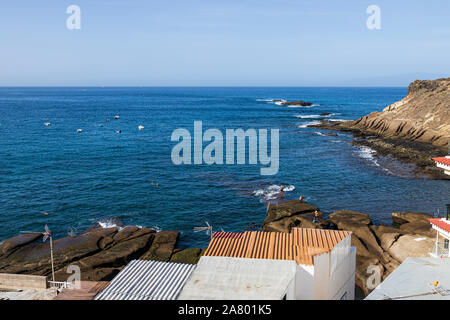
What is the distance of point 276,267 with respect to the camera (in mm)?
14695

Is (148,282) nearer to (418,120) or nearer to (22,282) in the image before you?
(22,282)

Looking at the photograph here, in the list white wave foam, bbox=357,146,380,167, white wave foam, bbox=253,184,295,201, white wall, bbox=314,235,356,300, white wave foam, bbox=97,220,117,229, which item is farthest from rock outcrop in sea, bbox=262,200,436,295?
white wave foam, bbox=357,146,380,167

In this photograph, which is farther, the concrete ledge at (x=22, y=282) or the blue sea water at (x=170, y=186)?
the blue sea water at (x=170, y=186)

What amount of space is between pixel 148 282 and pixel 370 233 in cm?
2051

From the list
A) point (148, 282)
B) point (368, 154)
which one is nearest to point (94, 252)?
point (148, 282)

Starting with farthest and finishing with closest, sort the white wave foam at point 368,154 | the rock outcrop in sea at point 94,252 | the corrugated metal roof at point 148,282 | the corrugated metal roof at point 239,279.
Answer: the white wave foam at point 368,154 < the rock outcrop in sea at point 94,252 < the corrugated metal roof at point 148,282 < the corrugated metal roof at point 239,279

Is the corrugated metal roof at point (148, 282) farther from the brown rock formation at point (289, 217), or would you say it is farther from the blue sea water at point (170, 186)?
the brown rock formation at point (289, 217)

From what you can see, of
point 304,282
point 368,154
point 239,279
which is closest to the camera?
point 239,279

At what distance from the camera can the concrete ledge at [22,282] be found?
16.9 meters

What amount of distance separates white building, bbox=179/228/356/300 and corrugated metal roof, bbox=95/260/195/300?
2.34 feet

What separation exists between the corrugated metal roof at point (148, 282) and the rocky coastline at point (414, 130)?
4361 cm

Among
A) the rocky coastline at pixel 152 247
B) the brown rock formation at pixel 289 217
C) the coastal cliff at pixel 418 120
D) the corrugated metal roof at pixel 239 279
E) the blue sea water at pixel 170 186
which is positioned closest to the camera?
the corrugated metal roof at pixel 239 279

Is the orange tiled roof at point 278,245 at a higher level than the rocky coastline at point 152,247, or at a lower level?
higher

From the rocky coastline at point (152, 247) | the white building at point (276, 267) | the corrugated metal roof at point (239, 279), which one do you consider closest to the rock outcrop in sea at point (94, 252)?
the rocky coastline at point (152, 247)
